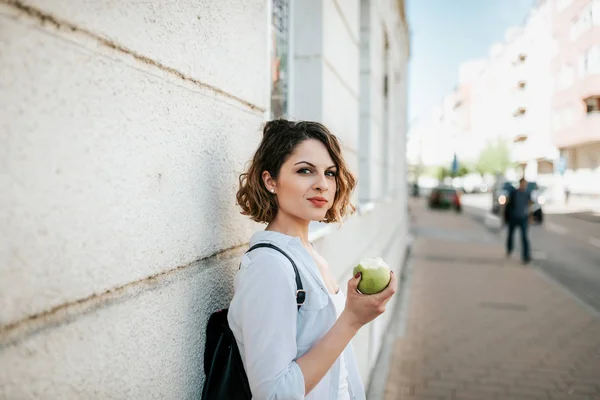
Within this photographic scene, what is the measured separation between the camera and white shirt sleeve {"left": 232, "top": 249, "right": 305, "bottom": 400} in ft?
4.10

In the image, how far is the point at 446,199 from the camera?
29.6 m

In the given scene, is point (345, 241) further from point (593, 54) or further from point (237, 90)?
point (593, 54)

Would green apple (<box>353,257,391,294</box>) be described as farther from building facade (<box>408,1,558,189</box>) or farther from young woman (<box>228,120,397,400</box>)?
building facade (<box>408,1,558,189</box>)

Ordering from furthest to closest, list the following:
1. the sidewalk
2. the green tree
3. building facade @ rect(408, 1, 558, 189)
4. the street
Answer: the green tree
building facade @ rect(408, 1, 558, 189)
the street
the sidewalk

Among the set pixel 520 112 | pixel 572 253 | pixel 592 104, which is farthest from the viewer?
pixel 520 112

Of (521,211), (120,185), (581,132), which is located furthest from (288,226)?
(581,132)

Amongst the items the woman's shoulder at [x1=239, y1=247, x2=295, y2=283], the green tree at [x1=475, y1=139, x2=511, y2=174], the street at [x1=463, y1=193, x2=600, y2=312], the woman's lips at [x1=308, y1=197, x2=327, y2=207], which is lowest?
the street at [x1=463, y1=193, x2=600, y2=312]

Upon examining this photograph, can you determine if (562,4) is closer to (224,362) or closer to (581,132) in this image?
(581,132)

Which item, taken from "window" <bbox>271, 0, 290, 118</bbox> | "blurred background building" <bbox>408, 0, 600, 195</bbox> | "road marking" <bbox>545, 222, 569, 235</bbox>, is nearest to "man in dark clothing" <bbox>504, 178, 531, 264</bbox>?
"road marking" <bbox>545, 222, 569, 235</bbox>

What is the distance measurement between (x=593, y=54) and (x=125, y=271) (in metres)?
38.9

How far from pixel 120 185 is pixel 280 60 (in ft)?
7.16

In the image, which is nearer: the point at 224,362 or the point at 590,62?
the point at 224,362

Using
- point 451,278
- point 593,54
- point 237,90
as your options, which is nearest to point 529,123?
point 593,54

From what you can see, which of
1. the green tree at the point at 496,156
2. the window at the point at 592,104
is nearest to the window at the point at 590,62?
the window at the point at 592,104
